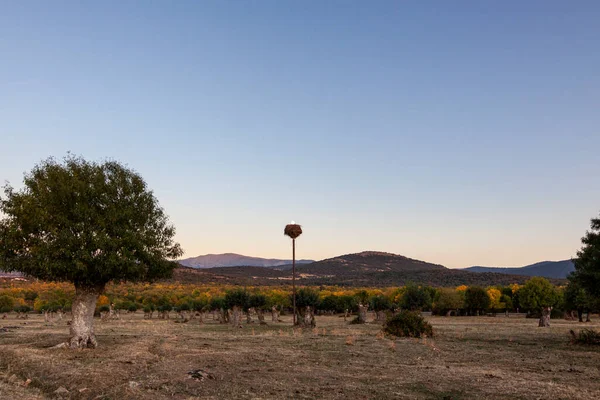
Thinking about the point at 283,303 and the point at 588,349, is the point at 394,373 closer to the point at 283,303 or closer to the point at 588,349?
the point at 588,349

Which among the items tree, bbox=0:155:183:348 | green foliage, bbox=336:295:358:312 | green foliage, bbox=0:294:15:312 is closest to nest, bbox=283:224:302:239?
tree, bbox=0:155:183:348

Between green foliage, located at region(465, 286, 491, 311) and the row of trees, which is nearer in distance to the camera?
the row of trees

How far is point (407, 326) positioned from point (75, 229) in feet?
77.3

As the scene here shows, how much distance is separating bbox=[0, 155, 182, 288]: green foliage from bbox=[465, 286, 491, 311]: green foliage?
7857 cm

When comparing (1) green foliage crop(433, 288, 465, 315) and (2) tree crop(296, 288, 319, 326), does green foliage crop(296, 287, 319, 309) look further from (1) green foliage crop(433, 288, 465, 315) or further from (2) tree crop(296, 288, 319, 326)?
(1) green foliage crop(433, 288, 465, 315)

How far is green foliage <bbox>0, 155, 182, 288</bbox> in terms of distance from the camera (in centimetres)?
2427

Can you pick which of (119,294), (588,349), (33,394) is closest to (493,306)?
(588,349)

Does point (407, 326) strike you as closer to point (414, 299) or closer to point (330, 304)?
point (414, 299)

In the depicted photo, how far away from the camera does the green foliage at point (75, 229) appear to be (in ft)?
79.6

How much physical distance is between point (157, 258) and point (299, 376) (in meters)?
11.8

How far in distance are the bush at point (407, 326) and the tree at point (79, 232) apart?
18.6 metres

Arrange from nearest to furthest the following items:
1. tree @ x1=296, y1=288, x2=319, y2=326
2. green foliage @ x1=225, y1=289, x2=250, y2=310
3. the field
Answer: the field
tree @ x1=296, y1=288, x2=319, y2=326
green foliage @ x1=225, y1=289, x2=250, y2=310

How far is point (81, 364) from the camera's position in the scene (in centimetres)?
2059

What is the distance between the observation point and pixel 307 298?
5919 centimetres
